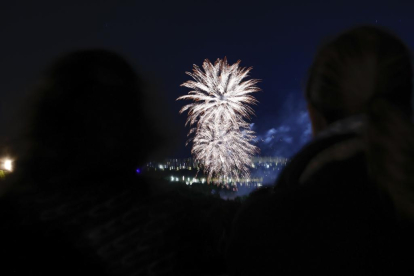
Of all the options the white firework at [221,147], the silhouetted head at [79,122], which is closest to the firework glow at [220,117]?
the white firework at [221,147]

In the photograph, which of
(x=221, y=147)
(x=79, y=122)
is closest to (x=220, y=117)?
(x=221, y=147)

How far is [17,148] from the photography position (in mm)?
1992

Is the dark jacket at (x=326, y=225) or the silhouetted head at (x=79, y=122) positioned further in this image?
the silhouetted head at (x=79, y=122)

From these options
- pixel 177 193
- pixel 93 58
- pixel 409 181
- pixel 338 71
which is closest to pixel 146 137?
pixel 177 193

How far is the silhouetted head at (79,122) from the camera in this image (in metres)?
1.97

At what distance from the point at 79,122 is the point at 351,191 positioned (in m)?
1.42

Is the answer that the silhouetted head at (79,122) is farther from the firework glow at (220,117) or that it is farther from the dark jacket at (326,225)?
the firework glow at (220,117)

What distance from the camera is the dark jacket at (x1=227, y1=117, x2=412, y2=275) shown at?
3.93 ft

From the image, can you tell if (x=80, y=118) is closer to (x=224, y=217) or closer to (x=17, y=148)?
(x=17, y=148)

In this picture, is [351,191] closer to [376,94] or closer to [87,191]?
[376,94]

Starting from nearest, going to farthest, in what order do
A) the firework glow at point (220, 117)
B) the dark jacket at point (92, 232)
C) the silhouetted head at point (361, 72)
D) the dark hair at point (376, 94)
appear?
the dark hair at point (376, 94), the silhouetted head at point (361, 72), the dark jacket at point (92, 232), the firework glow at point (220, 117)

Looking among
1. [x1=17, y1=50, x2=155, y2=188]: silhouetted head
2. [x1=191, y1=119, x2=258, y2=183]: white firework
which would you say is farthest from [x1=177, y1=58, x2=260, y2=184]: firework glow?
[x1=17, y1=50, x2=155, y2=188]: silhouetted head

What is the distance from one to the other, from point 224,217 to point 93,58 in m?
1.34

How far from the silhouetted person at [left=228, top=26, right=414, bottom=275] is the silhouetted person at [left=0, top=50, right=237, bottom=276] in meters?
0.82
